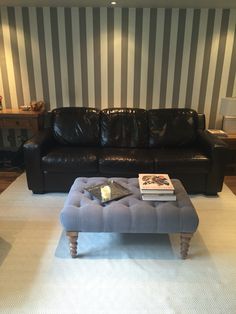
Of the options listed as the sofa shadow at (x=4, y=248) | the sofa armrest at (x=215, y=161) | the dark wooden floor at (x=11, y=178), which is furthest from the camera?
the dark wooden floor at (x=11, y=178)

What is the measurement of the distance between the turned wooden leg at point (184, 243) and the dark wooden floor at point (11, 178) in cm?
145

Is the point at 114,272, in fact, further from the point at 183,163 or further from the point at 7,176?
the point at 7,176

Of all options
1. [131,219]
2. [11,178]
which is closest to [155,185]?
[131,219]

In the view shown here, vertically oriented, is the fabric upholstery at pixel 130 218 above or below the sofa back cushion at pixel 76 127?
below

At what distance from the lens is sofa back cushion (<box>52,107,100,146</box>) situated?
3277 millimetres

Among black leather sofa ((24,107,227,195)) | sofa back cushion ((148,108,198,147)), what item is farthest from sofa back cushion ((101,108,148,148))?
sofa back cushion ((148,108,198,147))

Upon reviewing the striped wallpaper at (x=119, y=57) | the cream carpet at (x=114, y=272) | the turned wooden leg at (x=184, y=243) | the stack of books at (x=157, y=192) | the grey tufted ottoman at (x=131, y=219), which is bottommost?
the cream carpet at (x=114, y=272)

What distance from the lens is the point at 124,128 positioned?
3.32m

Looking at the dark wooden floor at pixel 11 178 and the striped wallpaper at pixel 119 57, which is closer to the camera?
the dark wooden floor at pixel 11 178

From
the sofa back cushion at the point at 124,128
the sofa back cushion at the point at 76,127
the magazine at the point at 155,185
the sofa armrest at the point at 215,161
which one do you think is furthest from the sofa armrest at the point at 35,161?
the sofa armrest at the point at 215,161

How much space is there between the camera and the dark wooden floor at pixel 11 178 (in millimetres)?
3158

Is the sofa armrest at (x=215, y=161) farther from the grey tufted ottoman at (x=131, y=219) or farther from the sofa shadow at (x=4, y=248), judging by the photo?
the sofa shadow at (x=4, y=248)

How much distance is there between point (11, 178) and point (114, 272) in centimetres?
216

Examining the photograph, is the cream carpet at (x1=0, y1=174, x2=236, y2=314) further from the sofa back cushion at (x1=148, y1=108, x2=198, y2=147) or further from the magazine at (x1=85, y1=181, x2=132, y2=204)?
the sofa back cushion at (x1=148, y1=108, x2=198, y2=147)
